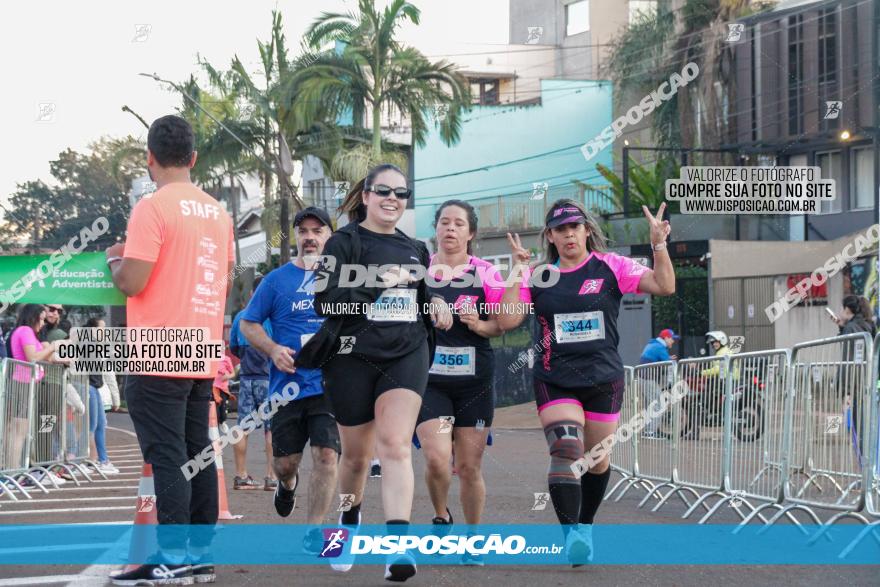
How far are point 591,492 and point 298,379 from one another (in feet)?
6.01

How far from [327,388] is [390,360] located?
0.39 metres

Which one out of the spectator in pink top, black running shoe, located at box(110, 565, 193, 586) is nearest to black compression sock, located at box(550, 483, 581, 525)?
black running shoe, located at box(110, 565, 193, 586)

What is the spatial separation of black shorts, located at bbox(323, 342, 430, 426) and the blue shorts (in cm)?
499

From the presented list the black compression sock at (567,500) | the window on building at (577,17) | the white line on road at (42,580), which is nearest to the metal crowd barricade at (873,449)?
the black compression sock at (567,500)

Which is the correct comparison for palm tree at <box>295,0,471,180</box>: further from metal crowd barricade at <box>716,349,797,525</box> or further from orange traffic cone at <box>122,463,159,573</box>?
orange traffic cone at <box>122,463,159,573</box>

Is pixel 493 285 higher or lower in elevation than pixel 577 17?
lower

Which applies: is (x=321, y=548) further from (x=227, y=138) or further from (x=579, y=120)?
(x=579, y=120)

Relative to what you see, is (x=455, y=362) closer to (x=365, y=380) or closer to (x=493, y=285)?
(x=493, y=285)

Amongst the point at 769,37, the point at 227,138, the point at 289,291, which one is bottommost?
the point at 289,291

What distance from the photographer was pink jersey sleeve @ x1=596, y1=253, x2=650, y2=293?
7.23 metres

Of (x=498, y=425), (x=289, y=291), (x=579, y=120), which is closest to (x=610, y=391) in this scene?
(x=289, y=291)

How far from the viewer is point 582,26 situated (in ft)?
175

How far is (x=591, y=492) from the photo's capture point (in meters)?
7.29

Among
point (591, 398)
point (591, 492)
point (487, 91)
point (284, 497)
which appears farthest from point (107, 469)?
point (487, 91)
